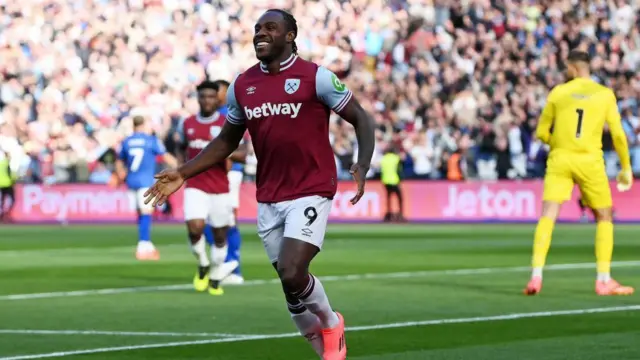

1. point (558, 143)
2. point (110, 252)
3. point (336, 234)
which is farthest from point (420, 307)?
point (336, 234)

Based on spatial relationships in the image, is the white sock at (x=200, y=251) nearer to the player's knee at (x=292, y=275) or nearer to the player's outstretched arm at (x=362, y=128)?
the player's knee at (x=292, y=275)

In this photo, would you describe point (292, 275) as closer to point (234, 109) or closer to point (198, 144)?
point (234, 109)

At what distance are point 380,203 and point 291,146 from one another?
96.1 ft

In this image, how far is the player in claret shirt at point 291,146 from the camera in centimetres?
895

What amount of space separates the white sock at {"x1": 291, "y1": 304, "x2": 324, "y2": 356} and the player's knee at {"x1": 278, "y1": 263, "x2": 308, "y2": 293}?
1.31ft

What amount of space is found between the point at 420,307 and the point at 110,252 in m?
11.5

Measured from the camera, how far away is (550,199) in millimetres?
15047

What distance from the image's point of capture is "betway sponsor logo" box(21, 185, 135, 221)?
3831cm

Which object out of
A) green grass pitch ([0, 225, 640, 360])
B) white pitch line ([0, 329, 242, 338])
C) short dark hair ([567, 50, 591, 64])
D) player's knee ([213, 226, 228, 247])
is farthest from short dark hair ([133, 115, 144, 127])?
white pitch line ([0, 329, 242, 338])

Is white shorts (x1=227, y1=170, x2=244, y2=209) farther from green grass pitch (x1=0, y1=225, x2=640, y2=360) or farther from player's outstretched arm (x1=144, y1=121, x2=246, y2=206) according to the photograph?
player's outstretched arm (x1=144, y1=121, x2=246, y2=206)

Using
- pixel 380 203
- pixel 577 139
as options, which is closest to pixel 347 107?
pixel 577 139

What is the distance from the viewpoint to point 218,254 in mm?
16234

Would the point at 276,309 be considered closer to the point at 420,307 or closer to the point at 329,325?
the point at 420,307

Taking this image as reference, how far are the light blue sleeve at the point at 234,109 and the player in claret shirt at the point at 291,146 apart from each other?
43 millimetres
